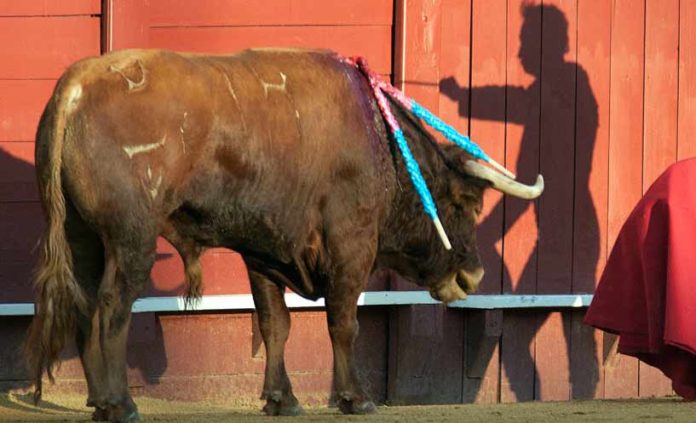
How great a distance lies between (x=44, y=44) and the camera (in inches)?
391

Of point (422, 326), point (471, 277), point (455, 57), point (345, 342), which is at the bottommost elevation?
point (422, 326)

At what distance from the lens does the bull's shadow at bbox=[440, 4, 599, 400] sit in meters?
11.1

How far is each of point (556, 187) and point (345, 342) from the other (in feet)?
10.0

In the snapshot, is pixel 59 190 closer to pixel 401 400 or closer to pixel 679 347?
pixel 679 347

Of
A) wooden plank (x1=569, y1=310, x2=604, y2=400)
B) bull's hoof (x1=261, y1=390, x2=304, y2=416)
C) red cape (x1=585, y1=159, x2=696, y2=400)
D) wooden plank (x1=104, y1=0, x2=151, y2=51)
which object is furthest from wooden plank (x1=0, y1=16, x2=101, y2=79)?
wooden plank (x1=569, y1=310, x2=604, y2=400)

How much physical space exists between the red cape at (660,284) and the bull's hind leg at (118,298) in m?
2.65

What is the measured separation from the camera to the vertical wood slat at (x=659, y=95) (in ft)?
37.9

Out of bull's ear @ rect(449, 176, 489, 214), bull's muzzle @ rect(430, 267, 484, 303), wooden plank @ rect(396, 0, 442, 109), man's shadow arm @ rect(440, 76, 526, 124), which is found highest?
wooden plank @ rect(396, 0, 442, 109)

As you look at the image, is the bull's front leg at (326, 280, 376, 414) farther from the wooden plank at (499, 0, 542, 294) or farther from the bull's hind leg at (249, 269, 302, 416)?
the wooden plank at (499, 0, 542, 294)

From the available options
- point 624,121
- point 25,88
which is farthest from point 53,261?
point 624,121

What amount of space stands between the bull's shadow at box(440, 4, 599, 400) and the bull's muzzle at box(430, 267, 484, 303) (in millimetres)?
1444

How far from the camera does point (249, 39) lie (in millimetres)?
10281

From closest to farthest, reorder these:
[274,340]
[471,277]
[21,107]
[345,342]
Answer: [345,342]
[274,340]
[471,277]
[21,107]

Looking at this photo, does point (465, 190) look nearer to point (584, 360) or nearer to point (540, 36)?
point (540, 36)
